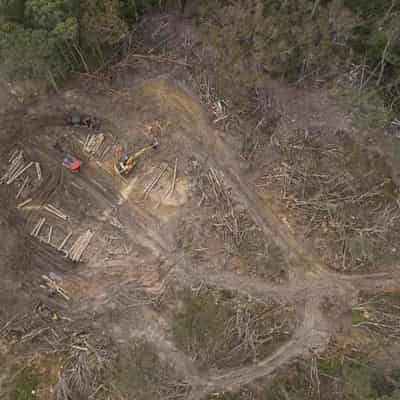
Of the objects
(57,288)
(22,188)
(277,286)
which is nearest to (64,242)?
(57,288)

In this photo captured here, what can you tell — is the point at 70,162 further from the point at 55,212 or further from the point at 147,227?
the point at 147,227

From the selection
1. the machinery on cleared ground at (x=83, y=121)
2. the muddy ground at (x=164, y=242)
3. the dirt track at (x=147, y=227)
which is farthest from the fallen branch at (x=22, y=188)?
the machinery on cleared ground at (x=83, y=121)

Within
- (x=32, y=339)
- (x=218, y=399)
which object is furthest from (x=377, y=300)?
(x=32, y=339)

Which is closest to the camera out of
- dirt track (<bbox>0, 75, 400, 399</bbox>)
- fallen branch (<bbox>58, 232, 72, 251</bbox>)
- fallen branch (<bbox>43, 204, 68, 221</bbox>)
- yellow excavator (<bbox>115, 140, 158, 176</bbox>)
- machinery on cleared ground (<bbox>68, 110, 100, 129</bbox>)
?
dirt track (<bbox>0, 75, 400, 399</bbox>)

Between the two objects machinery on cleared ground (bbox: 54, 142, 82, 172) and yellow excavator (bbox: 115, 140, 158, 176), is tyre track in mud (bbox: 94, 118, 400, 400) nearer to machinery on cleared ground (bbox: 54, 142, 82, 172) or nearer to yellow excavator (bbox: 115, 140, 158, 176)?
yellow excavator (bbox: 115, 140, 158, 176)

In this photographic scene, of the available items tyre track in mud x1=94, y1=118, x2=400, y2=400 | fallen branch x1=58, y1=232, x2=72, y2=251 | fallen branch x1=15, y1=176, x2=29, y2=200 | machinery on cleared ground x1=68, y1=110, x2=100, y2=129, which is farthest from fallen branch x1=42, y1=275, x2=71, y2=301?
machinery on cleared ground x1=68, y1=110, x2=100, y2=129
